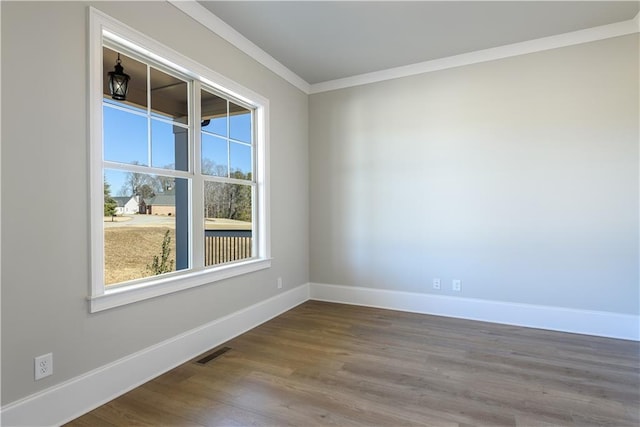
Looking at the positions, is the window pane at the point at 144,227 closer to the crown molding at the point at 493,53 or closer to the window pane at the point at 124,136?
the window pane at the point at 124,136

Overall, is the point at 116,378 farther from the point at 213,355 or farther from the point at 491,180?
the point at 491,180

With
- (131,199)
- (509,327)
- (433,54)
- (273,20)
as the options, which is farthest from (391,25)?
(509,327)

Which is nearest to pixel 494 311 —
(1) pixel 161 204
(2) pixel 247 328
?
(2) pixel 247 328

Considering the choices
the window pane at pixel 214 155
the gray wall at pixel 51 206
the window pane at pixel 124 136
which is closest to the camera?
the gray wall at pixel 51 206

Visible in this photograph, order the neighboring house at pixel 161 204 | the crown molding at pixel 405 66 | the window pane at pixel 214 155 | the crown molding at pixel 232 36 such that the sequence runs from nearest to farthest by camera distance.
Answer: the neighboring house at pixel 161 204 < the crown molding at pixel 232 36 < the crown molding at pixel 405 66 < the window pane at pixel 214 155

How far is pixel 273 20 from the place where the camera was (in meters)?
2.95

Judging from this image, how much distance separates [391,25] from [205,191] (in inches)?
88.9

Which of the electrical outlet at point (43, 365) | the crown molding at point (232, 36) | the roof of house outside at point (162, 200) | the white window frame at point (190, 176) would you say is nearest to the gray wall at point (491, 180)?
the crown molding at point (232, 36)

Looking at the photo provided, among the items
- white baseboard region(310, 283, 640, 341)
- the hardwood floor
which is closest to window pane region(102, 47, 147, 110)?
the hardwood floor

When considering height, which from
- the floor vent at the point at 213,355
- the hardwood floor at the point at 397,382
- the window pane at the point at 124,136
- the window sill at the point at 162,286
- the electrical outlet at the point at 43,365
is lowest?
the hardwood floor at the point at 397,382

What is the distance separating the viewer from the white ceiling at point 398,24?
277cm

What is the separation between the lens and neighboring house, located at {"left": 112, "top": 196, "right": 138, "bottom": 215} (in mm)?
2318

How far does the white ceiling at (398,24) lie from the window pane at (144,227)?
60.4 inches

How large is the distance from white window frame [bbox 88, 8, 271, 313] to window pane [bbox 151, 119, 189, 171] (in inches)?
3.3
